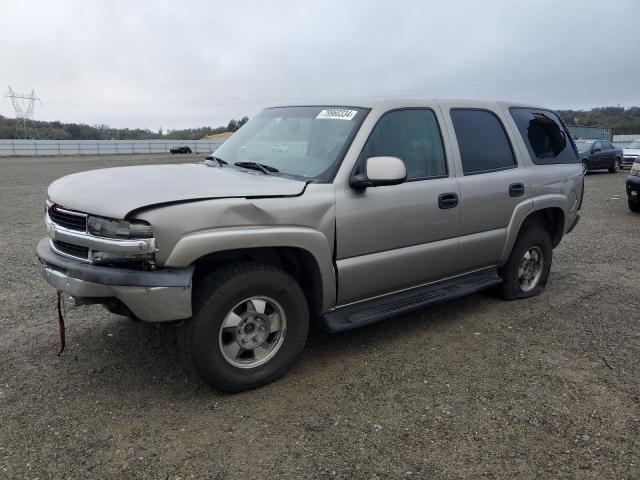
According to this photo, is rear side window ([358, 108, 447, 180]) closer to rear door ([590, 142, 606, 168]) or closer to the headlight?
the headlight

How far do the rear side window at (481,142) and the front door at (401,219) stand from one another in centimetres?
27

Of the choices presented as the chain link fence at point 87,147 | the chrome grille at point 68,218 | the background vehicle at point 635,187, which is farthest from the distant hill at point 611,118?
the chrome grille at point 68,218

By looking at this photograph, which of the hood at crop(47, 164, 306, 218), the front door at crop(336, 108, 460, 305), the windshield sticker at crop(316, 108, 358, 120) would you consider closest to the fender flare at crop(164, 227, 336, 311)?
the front door at crop(336, 108, 460, 305)

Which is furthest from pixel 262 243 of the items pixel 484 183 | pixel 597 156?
pixel 597 156

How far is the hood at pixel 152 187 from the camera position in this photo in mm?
2962

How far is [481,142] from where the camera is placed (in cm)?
466

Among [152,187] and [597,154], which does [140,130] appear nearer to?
[597,154]

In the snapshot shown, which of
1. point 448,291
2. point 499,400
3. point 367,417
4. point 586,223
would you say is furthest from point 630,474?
point 586,223

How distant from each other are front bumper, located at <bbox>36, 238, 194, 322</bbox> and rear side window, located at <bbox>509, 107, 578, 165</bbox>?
3.63 metres

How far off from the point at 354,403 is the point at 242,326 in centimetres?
84

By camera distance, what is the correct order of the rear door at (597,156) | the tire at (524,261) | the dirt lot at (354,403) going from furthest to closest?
1. the rear door at (597,156)
2. the tire at (524,261)
3. the dirt lot at (354,403)

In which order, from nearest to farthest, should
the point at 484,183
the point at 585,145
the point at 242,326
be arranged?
the point at 242,326
the point at 484,183
the point at 585,145

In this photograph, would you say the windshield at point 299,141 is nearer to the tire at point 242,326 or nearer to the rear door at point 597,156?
the tire at point 242,326

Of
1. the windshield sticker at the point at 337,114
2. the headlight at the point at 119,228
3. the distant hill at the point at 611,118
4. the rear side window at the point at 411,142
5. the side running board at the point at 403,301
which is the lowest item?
the side running board at the point at 403,301
